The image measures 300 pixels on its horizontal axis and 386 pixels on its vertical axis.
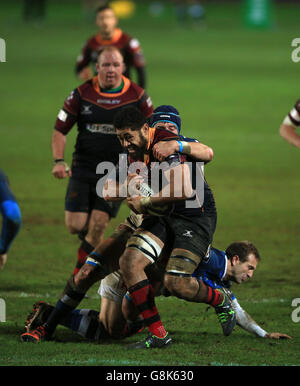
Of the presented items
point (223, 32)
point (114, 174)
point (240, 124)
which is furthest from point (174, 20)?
point (114, 174)

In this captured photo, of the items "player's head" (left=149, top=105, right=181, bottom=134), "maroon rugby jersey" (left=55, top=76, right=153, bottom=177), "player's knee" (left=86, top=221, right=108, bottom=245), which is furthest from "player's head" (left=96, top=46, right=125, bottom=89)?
"player's head" (left=149, top=105, right=181, bottom=134)

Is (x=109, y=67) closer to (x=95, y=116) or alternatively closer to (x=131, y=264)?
(x=95, y=116)

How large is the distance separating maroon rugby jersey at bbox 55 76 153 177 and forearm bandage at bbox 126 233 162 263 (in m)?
2.66

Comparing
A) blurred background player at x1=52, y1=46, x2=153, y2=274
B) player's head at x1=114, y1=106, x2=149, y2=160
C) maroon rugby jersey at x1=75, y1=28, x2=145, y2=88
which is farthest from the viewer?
maroon rugby jersey at x1=75, y1=28, x2=145, y2=88

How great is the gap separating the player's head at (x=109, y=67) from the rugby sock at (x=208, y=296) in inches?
125

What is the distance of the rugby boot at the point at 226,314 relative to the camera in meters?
7.35

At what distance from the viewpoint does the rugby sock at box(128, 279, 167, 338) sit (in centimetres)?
712

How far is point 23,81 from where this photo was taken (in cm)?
2681

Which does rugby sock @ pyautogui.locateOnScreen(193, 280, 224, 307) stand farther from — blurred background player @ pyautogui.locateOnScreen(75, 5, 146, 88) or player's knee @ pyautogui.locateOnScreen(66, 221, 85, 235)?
blurred background player @ pyautogui.locateOnScreen(75, 5, 146, 88)

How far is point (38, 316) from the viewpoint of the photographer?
757 cm

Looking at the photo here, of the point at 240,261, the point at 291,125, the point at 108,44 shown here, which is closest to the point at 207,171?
the point at 108,44

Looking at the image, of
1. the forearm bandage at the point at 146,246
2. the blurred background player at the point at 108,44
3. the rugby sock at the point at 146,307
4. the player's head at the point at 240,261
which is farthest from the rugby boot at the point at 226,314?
the blurred background player at the point at 108,44

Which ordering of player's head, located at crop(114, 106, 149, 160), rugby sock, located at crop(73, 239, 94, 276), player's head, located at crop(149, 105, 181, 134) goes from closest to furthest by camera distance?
player's head, located at crop(114, 106, 149, 160)
player's head, located at crop(149, 105, 181, 134)
rugby sock, located at crop(73, 239, 94, 276)

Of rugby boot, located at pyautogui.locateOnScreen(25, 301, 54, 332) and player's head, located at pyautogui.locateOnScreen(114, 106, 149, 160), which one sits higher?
player's head, located at pyautogui.locateOnScreen(114, 106, 149, 160)
